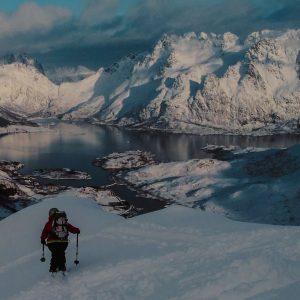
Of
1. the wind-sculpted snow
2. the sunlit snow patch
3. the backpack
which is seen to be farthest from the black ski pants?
the sunlit snow patch

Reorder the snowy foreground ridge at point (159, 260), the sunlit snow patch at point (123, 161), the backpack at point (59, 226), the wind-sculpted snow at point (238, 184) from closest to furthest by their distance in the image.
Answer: the snowy foreground ridge at point (159, 260) → the backpack at point (59, 226) → the wind-sculpted snow at point (238, 184) → the sunlit snow patch at point (123, 161)

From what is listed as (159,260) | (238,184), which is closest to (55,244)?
(159,260)

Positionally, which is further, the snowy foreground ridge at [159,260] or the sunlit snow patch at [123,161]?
the sunlit snow patch at [123,161]

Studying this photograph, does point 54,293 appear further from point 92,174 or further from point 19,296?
point 92,174

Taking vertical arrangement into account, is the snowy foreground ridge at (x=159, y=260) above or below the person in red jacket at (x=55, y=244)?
below

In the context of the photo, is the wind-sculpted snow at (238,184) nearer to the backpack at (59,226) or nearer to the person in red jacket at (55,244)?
the person in red jacket at (55,244)

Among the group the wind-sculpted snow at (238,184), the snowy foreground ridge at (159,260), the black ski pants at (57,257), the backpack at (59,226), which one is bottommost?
the wind-sculpted snow at (238,184)

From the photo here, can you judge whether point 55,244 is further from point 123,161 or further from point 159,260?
point 123,161

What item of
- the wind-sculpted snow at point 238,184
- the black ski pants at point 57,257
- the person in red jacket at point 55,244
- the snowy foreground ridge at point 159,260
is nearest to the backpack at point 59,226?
the person in red jacket at point 55,244

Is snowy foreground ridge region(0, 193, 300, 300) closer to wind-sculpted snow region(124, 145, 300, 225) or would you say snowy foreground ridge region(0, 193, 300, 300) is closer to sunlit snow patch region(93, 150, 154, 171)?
wind-sculpted snow region(124, 145, 300, 225)
